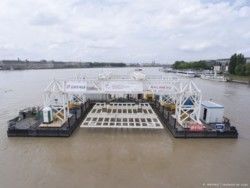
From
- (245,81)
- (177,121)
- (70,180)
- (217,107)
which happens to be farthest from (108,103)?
(245,81)

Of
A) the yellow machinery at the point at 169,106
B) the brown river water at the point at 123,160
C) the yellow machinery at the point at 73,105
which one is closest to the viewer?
the brown river water at the point at 123,160

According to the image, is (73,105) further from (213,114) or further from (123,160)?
(213,114)

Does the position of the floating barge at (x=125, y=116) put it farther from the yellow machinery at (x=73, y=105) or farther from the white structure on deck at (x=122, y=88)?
the yellow machinery at (x=73, y=105)

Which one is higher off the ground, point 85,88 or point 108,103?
point 85,88

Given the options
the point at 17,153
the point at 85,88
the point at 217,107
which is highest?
the point at 85,88

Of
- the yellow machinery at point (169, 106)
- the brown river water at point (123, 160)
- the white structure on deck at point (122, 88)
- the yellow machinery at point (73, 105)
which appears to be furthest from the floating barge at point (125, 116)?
the yellow machinery at point (73, 105)

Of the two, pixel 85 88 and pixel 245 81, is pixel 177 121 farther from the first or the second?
pixel 245 81

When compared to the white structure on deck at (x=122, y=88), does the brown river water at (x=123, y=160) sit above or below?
below

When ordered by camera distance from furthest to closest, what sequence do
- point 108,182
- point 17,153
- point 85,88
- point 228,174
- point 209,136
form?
point 85,88, point 209,136, point 17,153, point 228,174, point 108,182

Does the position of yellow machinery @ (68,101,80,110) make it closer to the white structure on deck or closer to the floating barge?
the floating barge
